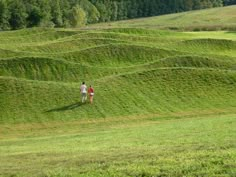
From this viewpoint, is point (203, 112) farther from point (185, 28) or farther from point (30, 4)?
point (30, 4)

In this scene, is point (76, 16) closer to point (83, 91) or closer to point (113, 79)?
point (113, 79)

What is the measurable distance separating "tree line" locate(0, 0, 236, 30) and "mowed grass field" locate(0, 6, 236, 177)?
156ft

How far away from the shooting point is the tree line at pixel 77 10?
12825cm

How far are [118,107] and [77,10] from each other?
4150 inches

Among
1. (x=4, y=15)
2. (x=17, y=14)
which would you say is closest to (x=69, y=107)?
(x=4, y=15)

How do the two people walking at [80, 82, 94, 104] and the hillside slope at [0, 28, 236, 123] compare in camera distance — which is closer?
the hillside slope at [0, 28, 236, 123]

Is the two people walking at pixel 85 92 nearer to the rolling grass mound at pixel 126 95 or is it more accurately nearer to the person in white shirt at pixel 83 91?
the person in white shirt at pixel 83 91

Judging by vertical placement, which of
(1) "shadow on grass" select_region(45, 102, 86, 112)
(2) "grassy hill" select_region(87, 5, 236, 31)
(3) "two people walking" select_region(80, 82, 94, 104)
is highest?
(3) "two people walking" select_region(80, 82, 94, 104)

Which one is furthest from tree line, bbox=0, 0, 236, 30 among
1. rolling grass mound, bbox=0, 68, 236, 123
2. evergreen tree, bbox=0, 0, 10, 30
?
rolling grass mound, bbox=0, 68, 236, 123

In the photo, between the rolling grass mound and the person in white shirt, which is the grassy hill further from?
the person in white shirt

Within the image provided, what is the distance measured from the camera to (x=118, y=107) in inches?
1596

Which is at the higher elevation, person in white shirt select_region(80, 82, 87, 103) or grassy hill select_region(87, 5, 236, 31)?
person in white shirt select_region(80, 82, 87, 103)

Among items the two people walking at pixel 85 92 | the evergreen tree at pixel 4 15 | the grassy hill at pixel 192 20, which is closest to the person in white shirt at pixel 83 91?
→ the two people walking at pixel 85 92

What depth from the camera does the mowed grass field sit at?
1669 cm
